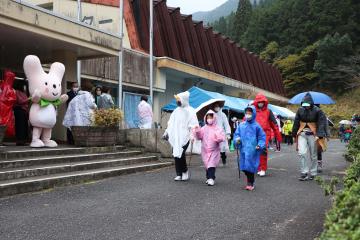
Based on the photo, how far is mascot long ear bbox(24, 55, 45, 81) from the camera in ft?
30.1

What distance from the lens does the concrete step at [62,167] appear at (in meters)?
7.03

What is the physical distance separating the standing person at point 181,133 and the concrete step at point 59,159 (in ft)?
6.21

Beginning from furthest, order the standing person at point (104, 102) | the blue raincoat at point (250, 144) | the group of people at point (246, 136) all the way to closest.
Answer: the standing person at point (104, 102), the group of people at point (246, 136), the blue raincoat at point (250, 144)

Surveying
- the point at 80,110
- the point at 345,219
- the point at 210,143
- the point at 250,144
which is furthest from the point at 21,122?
the point at 345,219

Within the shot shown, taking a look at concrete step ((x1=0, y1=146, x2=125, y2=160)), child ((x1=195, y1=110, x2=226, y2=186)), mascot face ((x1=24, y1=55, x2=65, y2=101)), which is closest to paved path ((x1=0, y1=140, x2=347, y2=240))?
child ((x1=195, y1=110, x2=226, y2=186))

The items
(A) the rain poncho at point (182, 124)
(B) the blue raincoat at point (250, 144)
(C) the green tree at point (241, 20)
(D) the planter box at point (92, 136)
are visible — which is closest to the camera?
(B) the blue raincoat at point (250, 144)

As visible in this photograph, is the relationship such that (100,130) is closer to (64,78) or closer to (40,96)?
(40,96)

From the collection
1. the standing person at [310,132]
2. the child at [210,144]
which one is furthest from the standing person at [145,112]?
the standing person at [310,132]

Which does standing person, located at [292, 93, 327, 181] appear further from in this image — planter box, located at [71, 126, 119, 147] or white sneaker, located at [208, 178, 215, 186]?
planter box, located at [71, 126, 119, 147]

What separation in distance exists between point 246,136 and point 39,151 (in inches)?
166

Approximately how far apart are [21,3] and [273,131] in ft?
20.9

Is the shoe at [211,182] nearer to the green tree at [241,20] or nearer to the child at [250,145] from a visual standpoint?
the child at [250,145]

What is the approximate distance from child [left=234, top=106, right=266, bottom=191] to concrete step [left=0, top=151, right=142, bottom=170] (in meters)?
3.47

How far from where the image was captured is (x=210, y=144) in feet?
27.1
